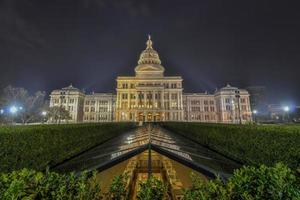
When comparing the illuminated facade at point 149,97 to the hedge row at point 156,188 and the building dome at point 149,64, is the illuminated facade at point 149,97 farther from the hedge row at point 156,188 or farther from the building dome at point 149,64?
the hedge row at point 156,188

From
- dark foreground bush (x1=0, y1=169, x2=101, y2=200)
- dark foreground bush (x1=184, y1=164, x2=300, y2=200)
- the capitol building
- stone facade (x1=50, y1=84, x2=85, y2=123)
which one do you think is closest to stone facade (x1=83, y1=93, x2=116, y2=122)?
the capitol building

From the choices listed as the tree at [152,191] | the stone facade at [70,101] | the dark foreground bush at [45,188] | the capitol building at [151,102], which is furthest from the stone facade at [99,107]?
the tree at [152,191]

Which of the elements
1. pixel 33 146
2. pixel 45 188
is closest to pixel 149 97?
pixel 33 146

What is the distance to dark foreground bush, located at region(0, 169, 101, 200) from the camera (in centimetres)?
231

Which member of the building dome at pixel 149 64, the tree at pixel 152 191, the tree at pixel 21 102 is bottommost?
the tree at pixel 152 191

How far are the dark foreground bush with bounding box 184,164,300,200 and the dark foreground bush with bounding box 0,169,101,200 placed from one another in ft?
5.23

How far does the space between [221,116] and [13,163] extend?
281ft

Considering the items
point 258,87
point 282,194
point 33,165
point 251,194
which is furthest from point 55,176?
point 258,87

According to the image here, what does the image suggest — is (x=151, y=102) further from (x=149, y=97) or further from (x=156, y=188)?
(x=156, y=188)

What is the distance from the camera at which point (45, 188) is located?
8.41ft

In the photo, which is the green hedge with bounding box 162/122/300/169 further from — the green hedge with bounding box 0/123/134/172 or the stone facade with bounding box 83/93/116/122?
the stone facade with bounding box 83/93/116/122

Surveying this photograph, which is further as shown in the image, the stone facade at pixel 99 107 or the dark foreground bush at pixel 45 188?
the stone facade at pixel 99 107

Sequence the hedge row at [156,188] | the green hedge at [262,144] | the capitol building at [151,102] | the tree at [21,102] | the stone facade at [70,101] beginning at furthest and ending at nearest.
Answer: the stone facade at [70,101] < the capitol building at [151,102] < the tree at [21,102] < the green hedge at [262,144] < the hedge row at [156,188]

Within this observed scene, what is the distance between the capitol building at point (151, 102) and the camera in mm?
72188
